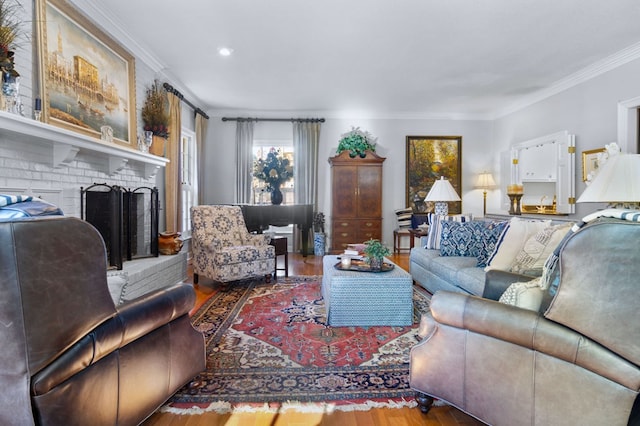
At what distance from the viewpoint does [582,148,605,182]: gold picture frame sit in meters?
4.23

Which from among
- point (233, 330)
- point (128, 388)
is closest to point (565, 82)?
point (233, 330)

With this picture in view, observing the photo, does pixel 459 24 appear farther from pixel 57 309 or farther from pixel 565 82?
pixel 57 309

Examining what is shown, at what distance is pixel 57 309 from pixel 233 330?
1.76m

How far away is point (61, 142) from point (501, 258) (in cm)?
338

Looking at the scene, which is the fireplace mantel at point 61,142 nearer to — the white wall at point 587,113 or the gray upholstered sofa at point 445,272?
the gray upholstered sofa at point 445,272

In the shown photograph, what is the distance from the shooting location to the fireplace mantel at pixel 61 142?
2.02 meters

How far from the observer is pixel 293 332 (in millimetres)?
2676

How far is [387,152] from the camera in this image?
668 centimetres

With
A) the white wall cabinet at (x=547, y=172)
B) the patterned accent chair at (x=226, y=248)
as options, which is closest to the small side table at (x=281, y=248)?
the patterned accent chair at (x=226, y=248)

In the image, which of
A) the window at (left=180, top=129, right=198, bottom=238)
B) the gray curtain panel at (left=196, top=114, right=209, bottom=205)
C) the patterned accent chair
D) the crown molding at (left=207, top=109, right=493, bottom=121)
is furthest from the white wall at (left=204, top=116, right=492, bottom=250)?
the patterned accent chair

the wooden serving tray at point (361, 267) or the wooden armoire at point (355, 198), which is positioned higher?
the wooden armoire at point (355, 198)

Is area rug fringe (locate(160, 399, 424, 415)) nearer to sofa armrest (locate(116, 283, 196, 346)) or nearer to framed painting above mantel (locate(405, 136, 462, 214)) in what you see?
sofa armrest (locate(116, 283, 196, 346))

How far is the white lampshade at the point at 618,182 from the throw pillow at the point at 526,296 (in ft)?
4.76

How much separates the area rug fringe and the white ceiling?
2982 mm
